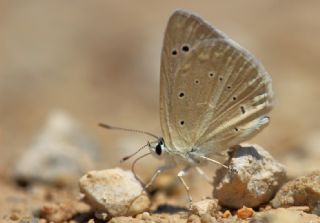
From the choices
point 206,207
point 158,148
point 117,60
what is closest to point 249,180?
point 206,207

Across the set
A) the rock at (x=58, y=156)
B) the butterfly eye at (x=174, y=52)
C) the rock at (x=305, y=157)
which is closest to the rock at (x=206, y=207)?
the butterfly eye at (x=174, y=52)

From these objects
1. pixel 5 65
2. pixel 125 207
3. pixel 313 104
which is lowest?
pixel 125 207

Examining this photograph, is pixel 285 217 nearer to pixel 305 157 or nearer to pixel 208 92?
pixel 208 92

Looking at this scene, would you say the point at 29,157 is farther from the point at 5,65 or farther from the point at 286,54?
the point at 286,54

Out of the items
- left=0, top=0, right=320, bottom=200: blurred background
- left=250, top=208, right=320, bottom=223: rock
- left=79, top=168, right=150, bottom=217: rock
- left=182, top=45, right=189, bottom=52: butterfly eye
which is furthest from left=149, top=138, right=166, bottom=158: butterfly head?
left=0, top=0, right=320, bottom=200: blurred background

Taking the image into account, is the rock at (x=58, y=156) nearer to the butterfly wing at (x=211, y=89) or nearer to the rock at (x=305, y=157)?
the butterfly wing at (x=211, y=89)

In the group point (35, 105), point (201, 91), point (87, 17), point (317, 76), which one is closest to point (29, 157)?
point (201, 91)
